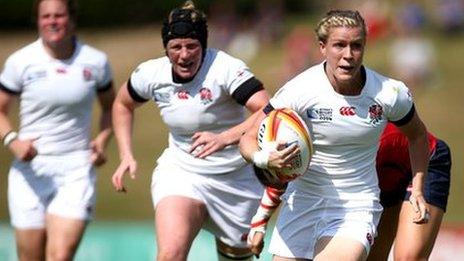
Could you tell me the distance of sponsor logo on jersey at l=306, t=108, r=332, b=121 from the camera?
25.1 feet

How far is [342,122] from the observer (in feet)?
25.1

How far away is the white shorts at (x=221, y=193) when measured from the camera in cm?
909

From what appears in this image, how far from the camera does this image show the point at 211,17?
100ft

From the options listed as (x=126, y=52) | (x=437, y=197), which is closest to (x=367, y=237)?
(x=437, y=197)

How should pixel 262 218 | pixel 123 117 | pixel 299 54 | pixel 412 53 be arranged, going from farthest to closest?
pixel 412 53
pixel 299 54
pixel 123 117
pixel 262 218

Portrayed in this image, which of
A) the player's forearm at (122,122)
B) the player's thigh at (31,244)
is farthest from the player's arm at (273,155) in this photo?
the player's thigh at (31,244)

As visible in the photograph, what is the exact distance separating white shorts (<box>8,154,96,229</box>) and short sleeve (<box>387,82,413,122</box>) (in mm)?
2940

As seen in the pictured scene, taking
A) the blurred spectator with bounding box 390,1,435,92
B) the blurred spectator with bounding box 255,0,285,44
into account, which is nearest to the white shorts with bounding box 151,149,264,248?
the blurred spectator with bounding box 390,1,435,92

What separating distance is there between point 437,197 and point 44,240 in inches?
119

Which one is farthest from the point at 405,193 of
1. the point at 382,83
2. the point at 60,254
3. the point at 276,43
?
the point at 276,43

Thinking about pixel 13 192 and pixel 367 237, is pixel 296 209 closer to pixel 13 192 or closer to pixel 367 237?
pixel 367 237

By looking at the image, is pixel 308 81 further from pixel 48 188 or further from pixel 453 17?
pixel 453 17

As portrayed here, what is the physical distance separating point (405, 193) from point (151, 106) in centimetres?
1700

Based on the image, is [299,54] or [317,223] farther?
[299,54]
